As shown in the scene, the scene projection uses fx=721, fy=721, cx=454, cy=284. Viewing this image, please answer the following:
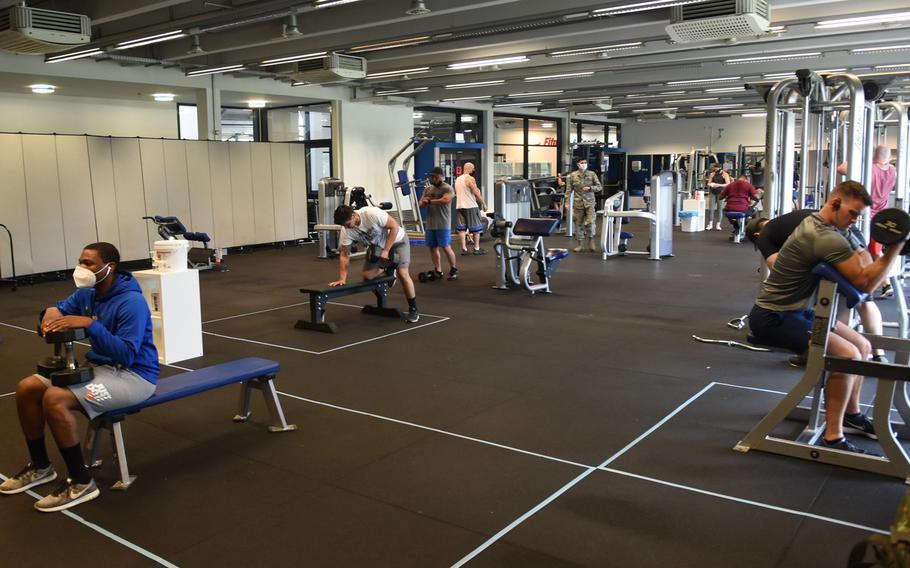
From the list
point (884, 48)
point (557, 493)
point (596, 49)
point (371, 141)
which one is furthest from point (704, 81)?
point (557, 493)

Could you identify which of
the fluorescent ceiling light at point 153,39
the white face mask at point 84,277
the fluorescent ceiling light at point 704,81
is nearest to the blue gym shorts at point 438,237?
the fluorescent ceiling light at point 153,39

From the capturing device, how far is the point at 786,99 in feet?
19.6

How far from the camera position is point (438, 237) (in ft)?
31.6

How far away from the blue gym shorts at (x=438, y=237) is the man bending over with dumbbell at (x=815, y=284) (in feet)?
19.2

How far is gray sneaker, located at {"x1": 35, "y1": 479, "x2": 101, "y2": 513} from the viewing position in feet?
10.6

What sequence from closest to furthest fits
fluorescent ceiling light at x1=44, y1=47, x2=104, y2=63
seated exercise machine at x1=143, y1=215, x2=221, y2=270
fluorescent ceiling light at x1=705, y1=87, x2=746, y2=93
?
1. fluorescent ceiling light at x1=44, y1=47, x2=104, y2=63
2. seated exercise machine at x1=143, y1=215, x2=221, y2=270
3. fluorescent ceiling light at x1=705, y1=87, x2=746, y2=93

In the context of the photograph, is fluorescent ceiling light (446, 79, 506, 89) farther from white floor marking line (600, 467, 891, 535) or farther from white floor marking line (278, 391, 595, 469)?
white floor marking line (600, 467, 891, 535)

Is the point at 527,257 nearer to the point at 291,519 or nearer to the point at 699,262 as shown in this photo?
the point at 699,262

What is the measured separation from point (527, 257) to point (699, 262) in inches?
161

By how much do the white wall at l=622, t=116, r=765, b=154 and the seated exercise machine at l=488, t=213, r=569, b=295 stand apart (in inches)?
722

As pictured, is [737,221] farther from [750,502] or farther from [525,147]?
[750,502]

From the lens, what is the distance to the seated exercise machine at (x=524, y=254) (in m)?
8.84

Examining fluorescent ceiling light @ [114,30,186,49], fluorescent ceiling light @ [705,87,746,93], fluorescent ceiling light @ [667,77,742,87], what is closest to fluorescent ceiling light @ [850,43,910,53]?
fluorescent ceiling light @ [667,77,742,87]

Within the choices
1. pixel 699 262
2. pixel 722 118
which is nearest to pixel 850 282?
pixel 699 262
